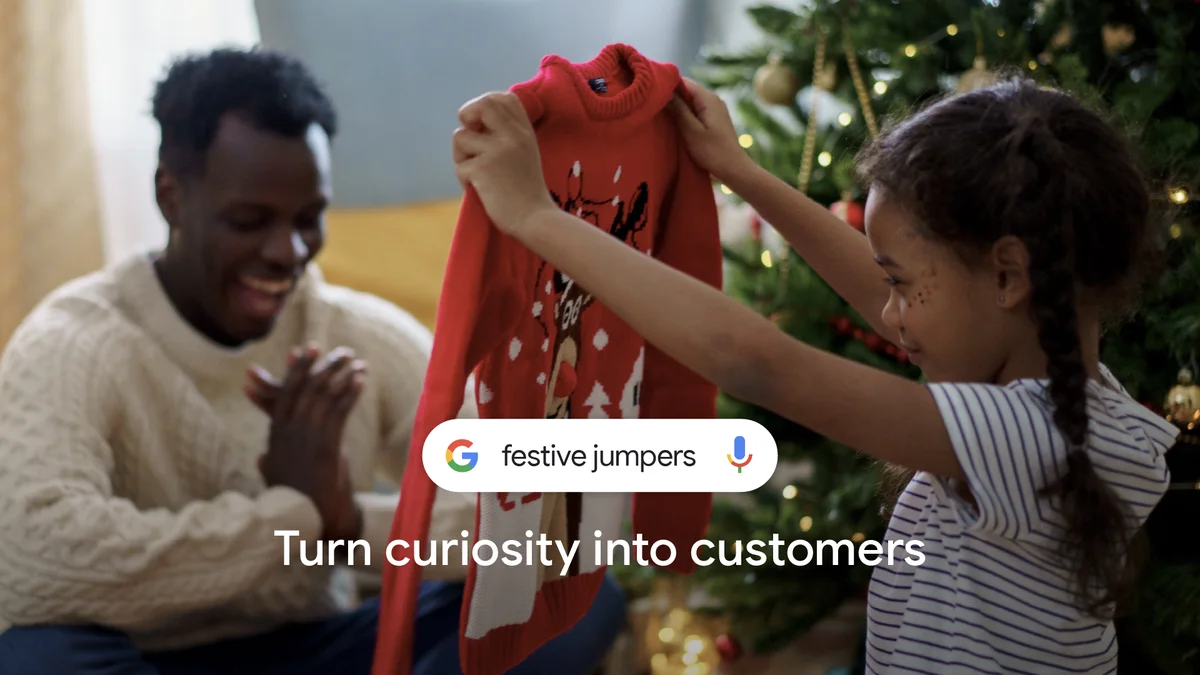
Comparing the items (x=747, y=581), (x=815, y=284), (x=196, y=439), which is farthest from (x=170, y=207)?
(x=747, y=581)

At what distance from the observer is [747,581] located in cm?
147

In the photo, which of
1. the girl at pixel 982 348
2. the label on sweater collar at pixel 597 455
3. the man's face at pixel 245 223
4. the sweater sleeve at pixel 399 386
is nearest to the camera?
the girl at pixel 982 348

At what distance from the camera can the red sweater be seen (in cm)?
74

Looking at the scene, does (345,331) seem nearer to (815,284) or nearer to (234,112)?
(234,112)

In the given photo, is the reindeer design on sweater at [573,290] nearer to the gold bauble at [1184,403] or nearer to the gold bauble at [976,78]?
the gold bauble at [976,78]

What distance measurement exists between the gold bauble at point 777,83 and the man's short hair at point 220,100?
0.55 meters

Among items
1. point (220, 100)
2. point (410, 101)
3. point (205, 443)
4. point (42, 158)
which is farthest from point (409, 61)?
point (205, 443)

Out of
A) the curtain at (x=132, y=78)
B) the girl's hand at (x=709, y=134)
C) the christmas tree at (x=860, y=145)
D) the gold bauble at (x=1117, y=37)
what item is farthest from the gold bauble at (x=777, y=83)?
the curtain at (x=132, y=78)

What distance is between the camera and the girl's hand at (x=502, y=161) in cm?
70

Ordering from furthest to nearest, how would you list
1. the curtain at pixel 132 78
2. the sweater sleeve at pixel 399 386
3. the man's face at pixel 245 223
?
the curtain at pixel 132 78 < the sweater sleeve at pixel 399 386 < the man's face at pixel 245 223

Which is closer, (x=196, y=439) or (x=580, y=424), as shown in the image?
(x=580, y=424)

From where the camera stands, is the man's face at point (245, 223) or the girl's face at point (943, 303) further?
the man's face at point (245, 223)

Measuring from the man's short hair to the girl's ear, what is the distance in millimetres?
794

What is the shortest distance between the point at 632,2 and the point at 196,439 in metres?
1.13
